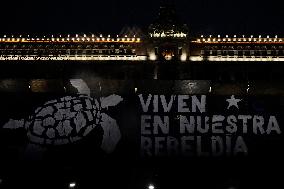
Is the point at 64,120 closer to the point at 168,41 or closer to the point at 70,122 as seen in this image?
the point at 70,122

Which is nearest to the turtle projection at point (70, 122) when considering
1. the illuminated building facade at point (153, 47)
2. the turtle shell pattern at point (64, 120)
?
the turtle shell pattern at point (64, 120)

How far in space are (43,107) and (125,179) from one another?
26.9 ft

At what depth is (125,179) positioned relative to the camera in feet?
84.1

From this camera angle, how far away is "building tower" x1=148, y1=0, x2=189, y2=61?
29391 millimetres

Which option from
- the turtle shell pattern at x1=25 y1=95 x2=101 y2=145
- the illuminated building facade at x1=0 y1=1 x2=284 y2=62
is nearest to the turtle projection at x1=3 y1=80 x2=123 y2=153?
the turtle shell pattern at x1=25 y1=95 x2=101 y2=145

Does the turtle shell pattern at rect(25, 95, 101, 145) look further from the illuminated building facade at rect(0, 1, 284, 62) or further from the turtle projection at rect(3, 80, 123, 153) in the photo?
the illuminated building facade at rect(0, 1, 284, 62)

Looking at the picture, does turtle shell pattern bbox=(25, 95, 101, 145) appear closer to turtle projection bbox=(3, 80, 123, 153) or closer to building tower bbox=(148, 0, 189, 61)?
turtle projection bbox=(3, 80, 123, 153)

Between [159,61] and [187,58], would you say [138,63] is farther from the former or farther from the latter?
[187,58]

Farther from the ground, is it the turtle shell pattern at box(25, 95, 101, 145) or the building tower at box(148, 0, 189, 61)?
the building tower at box(148, 0, 189, 61)

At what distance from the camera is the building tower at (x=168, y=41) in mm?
29391

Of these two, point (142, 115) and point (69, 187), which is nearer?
point (69, 187)

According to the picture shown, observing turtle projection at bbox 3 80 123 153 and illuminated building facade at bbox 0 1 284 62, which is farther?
illuminated building facade at bbox 0 1 284 62

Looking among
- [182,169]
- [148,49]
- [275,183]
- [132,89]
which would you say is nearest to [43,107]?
[132,89]

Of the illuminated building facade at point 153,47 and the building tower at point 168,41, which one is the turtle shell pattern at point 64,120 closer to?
the illuminated building facade at point 153,47
